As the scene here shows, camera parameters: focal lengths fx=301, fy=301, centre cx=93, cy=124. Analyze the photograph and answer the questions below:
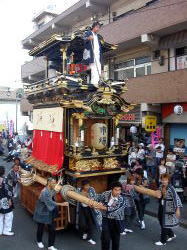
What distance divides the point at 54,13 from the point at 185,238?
88.6 feet

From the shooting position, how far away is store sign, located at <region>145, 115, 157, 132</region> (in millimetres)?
15508

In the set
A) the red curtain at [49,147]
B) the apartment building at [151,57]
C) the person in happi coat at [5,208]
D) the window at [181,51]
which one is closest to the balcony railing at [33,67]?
the apartment building at [151,57]

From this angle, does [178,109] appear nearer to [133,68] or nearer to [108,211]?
[133,68]

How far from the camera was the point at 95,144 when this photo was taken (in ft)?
29.2

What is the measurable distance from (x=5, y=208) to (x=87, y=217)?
7.17ft

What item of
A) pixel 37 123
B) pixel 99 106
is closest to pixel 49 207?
pixel 99 106

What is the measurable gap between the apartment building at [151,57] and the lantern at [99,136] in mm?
3138

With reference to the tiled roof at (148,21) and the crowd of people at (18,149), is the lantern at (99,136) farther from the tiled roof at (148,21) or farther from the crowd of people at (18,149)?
the tiled roof at (148,21)

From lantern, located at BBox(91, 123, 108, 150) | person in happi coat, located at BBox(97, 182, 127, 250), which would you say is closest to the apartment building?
lantern, located at BBox(91, 123, 108, 150)

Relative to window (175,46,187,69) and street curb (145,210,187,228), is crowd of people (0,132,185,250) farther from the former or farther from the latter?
window (175,46,187,69)

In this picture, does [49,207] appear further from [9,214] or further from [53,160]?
[53,160]

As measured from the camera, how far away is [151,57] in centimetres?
1711

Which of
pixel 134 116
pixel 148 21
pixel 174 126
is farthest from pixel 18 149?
pixel 148 21

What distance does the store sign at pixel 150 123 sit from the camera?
15.5 meters
